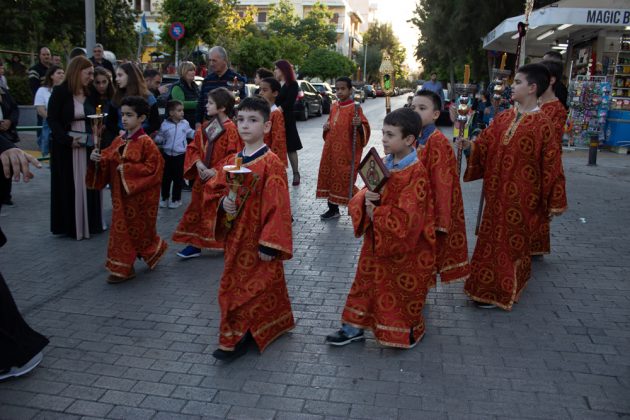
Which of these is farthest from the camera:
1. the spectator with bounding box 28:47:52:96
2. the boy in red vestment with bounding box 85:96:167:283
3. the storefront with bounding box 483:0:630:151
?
the storefront with bounding box 483:0:630:151

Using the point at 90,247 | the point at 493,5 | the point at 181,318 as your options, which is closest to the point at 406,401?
the point at 181,318

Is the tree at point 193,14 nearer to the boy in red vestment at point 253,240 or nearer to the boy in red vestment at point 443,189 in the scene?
the boy in red vestment at point 443,189

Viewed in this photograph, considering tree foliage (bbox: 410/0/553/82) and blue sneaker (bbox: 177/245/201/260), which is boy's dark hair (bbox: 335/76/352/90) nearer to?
blue sneaker (bbox: 177/245/201/260)

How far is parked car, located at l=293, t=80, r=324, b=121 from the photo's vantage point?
75.6ft

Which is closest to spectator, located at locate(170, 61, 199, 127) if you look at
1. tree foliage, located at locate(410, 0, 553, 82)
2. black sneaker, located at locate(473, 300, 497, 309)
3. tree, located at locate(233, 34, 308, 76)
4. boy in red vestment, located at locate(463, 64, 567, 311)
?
boy in red vestment, located at locate(463, 64, 567, 311)

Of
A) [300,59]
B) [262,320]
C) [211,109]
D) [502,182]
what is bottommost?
[262,320]

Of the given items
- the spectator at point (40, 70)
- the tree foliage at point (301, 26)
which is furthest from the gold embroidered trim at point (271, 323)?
the tree foliage at point (301, 26)

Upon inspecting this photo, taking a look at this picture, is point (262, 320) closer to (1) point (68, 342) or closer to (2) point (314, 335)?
(2) point (314, 335)

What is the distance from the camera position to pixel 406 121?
389 cm

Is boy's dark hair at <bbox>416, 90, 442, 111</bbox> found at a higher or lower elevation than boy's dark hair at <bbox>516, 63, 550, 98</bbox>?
lower

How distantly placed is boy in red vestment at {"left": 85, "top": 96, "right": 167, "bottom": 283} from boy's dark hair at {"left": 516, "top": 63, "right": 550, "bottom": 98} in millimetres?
3352

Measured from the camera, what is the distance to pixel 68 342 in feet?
13.9

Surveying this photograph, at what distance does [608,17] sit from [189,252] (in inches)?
494

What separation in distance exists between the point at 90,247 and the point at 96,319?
2.10m
